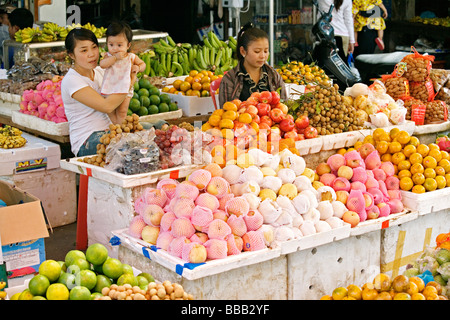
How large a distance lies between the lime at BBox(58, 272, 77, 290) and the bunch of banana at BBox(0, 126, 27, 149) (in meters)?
2.56

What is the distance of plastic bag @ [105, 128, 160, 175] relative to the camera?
329 cm

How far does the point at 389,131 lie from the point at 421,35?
640 cm

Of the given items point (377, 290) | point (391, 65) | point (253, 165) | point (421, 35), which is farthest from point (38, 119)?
point (421, 35)

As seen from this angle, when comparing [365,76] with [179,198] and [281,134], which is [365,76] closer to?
[281,134]

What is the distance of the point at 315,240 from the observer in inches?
119

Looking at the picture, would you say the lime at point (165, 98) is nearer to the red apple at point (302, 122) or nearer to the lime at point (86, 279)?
the red apple at point (302, 122)

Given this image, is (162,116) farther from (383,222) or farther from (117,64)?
(383,222)

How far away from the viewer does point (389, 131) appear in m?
4.30

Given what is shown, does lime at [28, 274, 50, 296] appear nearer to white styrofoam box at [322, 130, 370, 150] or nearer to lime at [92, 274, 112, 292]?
lime at [92, 274, 112, 292]

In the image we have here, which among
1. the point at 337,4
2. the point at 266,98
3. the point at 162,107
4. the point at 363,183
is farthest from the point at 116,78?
the point at 337,4

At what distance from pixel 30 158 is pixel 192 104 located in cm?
172

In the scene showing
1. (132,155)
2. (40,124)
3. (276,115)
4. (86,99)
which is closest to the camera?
(132,155)

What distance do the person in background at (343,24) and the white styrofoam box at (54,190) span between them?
16.6 feet

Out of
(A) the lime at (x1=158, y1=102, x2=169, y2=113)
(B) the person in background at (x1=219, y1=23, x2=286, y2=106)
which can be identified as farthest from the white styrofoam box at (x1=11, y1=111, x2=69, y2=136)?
(B) the person in background at (x1=219, y1=23, x2=286, y2=106)
